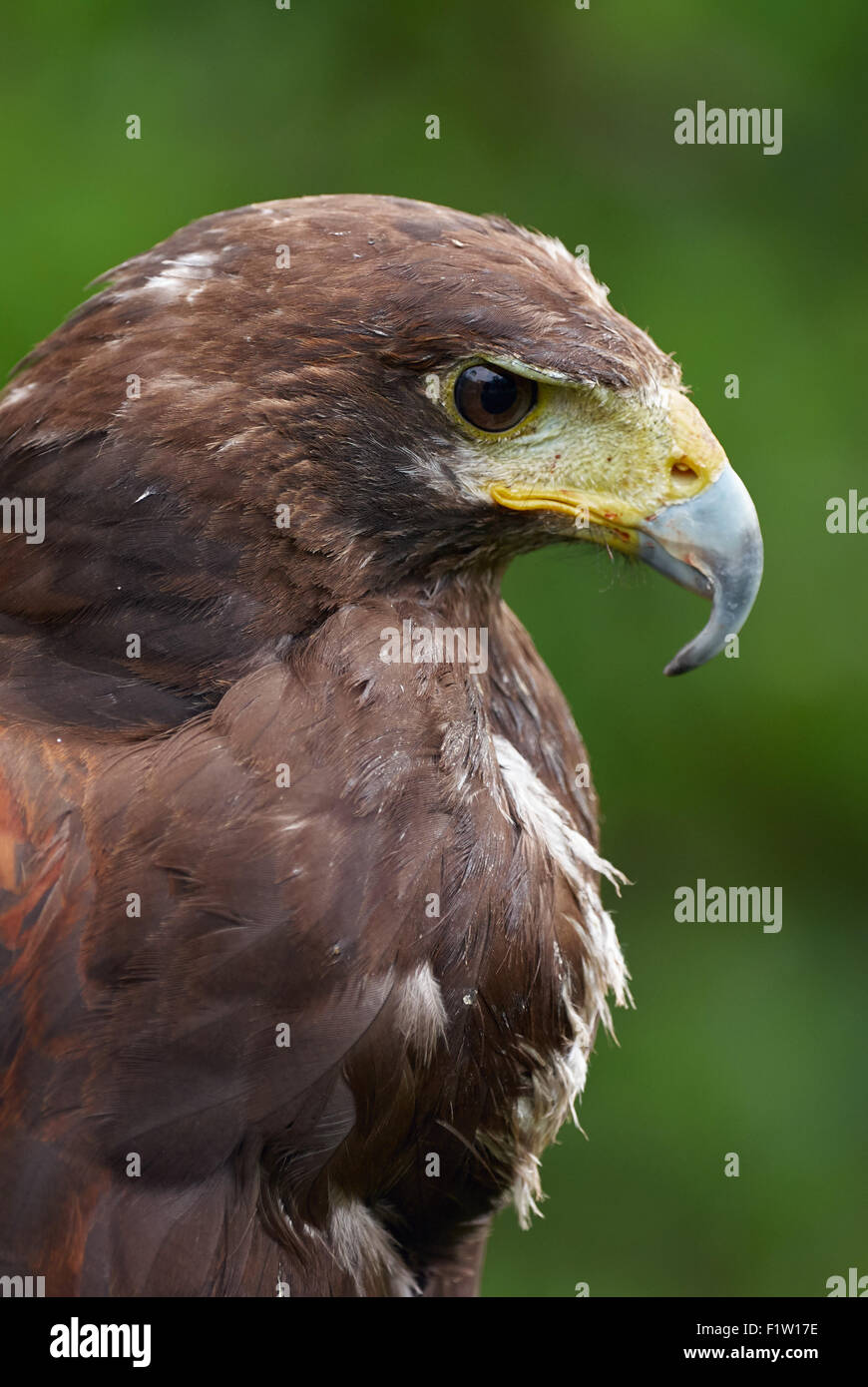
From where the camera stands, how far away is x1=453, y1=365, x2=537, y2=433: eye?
6.86 ft

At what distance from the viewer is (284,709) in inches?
81.0

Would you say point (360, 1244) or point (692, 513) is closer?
point (692, 513)

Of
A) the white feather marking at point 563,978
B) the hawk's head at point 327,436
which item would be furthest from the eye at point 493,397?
the white feather marking at point 563,978

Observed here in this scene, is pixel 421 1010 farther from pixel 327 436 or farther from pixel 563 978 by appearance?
pixel 327 436

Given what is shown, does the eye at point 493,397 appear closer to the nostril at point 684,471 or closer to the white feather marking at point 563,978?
the nostril at point 684,471

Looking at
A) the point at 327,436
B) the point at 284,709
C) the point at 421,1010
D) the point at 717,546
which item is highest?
the point at 327,436

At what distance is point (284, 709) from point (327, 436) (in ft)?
1.12

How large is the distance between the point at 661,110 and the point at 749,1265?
3021 millimetres

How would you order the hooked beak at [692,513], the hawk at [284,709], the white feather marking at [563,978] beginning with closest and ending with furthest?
the hawk at [284,709]
the hooked beak at [692,513]
the white feather marking at [563,978]

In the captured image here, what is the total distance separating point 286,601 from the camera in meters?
2.10

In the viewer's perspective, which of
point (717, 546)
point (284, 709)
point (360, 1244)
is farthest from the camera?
point (360, 1244)

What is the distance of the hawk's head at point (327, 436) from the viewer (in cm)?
207

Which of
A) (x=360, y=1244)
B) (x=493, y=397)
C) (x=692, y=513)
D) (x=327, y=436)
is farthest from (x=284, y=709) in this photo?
(x=360, y=1244)

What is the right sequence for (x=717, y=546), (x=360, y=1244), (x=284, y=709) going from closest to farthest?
(x=284, y=709) < (x=717, y=546) < (x=360, y=1244)
